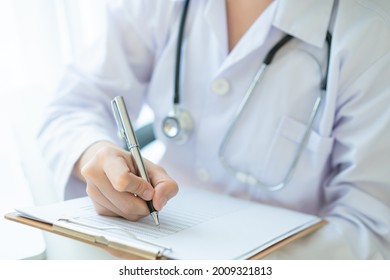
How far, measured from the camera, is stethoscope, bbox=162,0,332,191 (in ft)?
2.34

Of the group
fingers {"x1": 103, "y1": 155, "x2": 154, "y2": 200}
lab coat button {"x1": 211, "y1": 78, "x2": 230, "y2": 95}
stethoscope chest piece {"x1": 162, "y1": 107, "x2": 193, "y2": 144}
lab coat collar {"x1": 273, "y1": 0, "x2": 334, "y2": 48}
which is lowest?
fingers {"x1": 103, "y1": 155, "x2": 154, "y2": 200}

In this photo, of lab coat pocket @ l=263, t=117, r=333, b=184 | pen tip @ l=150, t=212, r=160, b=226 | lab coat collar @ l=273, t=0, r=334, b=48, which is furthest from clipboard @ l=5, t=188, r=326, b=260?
lab coat collar @ l=273, t=0, r=334, b=48

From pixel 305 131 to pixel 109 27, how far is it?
43cm

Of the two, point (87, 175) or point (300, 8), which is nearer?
point (87, 175)

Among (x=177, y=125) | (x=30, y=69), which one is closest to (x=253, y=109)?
(x=177, y=125)

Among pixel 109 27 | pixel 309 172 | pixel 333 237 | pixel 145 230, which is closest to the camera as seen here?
pixel 145 230

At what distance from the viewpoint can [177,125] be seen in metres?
0.79

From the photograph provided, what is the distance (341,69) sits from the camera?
68cm

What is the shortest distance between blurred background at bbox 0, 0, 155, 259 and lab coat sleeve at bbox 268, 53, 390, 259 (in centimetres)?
45

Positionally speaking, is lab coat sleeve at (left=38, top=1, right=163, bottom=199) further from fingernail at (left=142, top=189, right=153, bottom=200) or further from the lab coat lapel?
fingernail at (left=142, top=189, right=153, bottom=200)

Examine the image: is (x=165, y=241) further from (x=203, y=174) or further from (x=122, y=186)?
(x=203, y=174)
